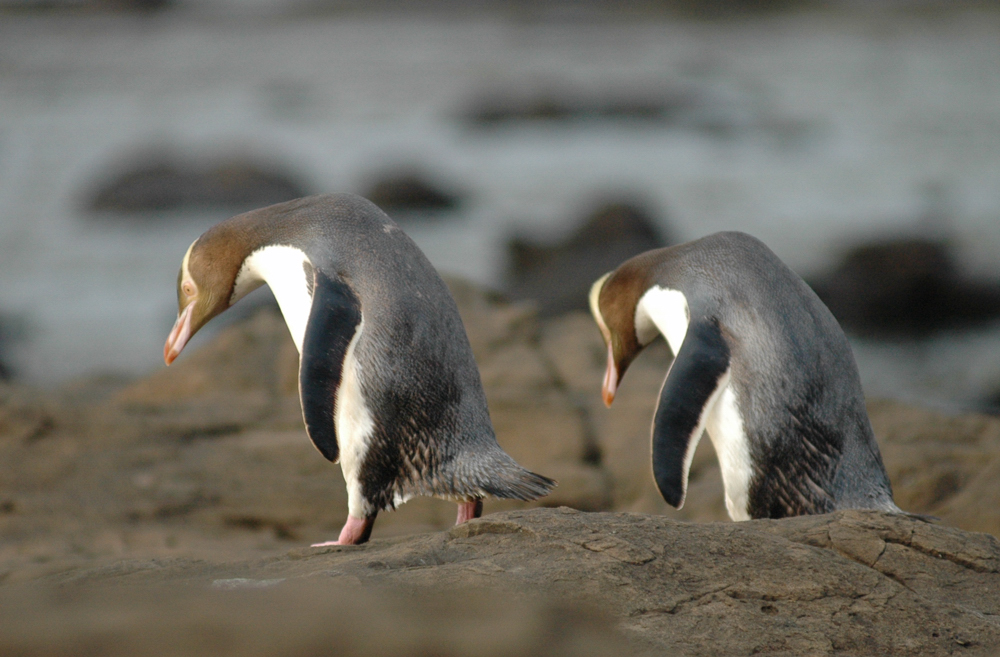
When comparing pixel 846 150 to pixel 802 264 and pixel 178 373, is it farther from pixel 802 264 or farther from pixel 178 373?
pixel 178 373

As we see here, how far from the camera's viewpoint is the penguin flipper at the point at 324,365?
3170 millimetres

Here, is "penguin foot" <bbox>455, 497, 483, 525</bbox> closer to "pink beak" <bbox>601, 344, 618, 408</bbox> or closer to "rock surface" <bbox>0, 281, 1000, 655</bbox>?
"rock surface" <bbox>0, 281, 1000, 655</bbox>

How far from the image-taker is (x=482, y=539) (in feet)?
8.97

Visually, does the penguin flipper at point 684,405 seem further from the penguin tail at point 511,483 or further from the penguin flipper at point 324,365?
the penguin flipper at point 324,365

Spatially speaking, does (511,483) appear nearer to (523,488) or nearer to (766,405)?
(523,488)

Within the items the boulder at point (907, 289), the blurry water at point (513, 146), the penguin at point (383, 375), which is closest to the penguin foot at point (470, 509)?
the penguin at point (383, 375)

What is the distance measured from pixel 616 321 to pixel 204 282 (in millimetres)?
1461

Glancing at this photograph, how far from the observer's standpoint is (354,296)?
130 inches

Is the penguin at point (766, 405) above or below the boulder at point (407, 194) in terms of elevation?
below

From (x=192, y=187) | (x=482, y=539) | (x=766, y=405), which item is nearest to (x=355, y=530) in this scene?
(x=482, y=539)

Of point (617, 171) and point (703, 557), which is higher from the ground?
point (617, 171)

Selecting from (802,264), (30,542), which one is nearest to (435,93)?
(802,264)

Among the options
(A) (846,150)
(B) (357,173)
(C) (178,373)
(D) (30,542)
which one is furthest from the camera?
(A) (846,150)

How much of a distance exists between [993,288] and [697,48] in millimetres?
41491
